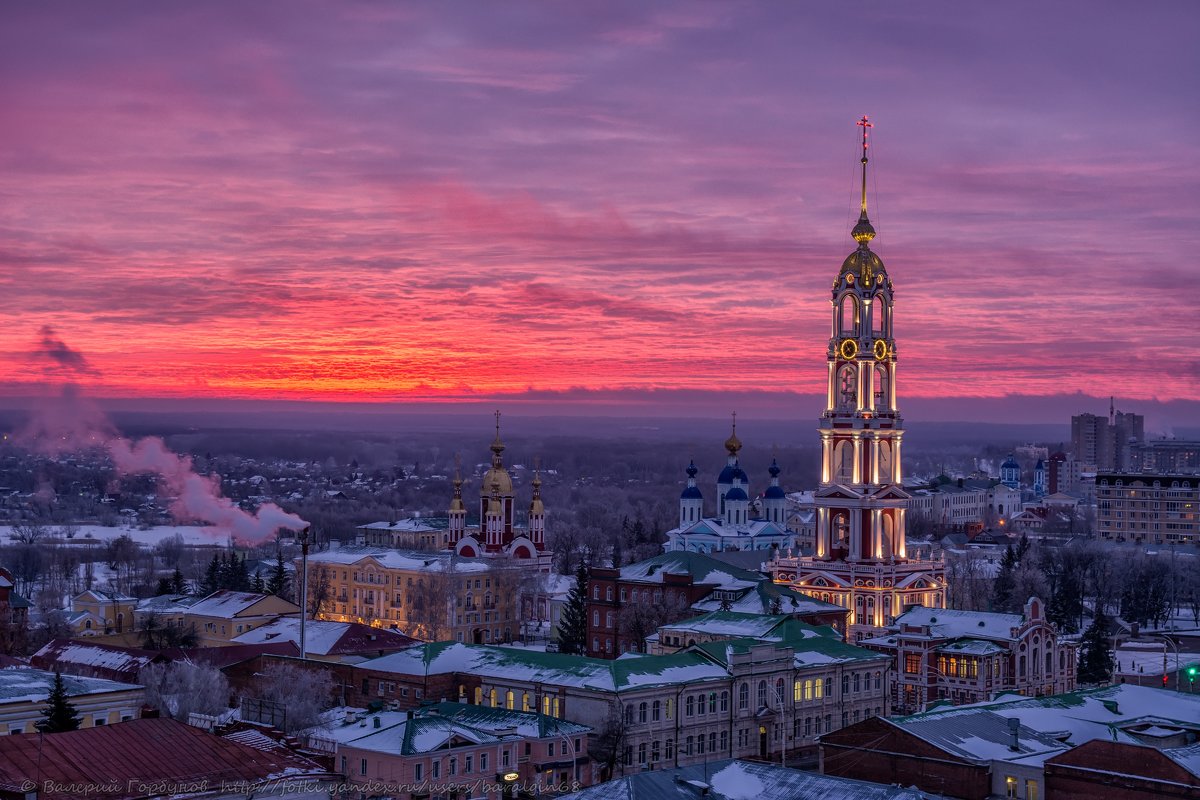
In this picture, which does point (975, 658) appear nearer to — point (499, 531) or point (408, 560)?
point (408, 560)

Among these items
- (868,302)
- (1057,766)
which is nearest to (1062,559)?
(868,302)

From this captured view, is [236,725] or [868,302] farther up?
[868,302]

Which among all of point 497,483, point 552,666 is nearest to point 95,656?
point 552,666

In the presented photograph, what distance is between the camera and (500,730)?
186ft

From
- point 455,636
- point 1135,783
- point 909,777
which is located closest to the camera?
point 1135,783

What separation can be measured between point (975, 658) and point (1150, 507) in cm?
10324

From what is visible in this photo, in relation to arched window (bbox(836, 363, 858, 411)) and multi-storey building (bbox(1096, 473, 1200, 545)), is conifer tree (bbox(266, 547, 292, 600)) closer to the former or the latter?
arched window (bbox(836, 363, 858, 411))

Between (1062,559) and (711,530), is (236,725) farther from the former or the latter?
(1062,559)

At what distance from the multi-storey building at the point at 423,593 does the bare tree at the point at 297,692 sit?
30771mm

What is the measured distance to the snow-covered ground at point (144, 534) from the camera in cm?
16225

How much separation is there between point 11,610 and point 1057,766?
59042 mm

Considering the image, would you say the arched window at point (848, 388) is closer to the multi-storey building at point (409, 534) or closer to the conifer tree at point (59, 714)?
the multi-storey building at point (409, 534)

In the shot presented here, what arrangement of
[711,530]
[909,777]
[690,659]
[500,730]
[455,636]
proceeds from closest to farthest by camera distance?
1. [909,777]
2. [500,730]
3. [690,659]
4. [455,636]
5. [711,530]

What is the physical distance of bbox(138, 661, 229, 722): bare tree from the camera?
62.1 meters
